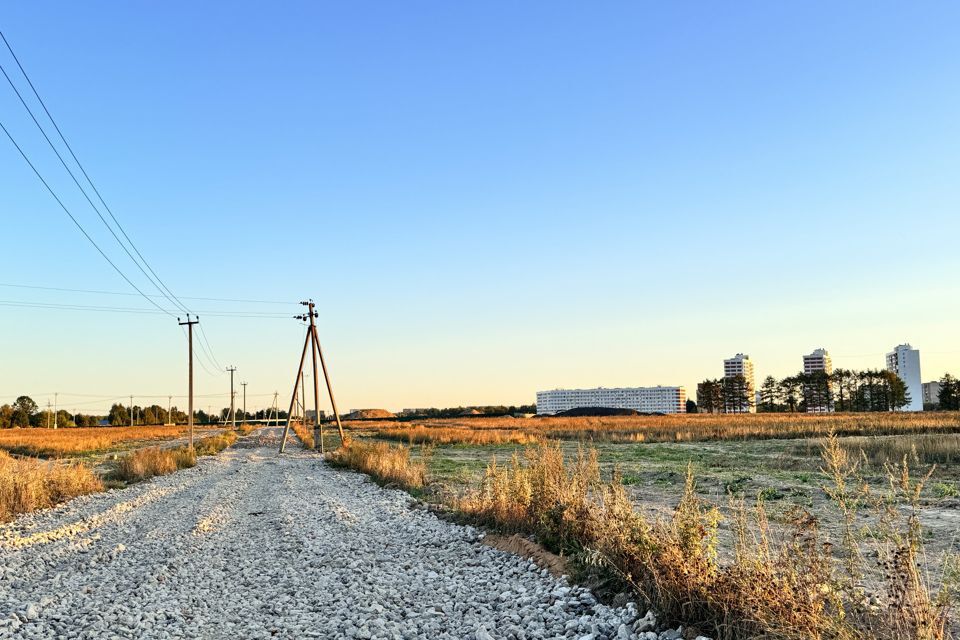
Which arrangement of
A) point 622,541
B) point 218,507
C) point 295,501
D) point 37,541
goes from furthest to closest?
point 295,501 → point 218,507 → point 37,541 → point 622,541

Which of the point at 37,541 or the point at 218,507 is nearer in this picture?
the point at 37,541

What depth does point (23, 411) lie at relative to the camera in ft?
443

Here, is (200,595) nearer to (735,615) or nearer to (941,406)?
(735,615)

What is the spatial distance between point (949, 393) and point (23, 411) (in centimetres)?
17569

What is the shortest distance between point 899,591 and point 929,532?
793 cm

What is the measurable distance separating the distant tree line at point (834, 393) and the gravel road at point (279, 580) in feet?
437

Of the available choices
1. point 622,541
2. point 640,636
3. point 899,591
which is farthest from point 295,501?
point 899,591

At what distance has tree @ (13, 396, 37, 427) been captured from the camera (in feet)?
438

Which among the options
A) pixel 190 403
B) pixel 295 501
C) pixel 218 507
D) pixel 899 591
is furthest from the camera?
pixel 190 403

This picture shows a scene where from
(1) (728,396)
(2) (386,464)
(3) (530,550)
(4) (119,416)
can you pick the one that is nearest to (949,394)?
(1) (728,396)

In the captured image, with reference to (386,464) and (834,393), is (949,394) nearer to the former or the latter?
(834,393)

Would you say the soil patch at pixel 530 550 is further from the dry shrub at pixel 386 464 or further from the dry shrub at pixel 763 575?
the dry shrub at pixel 386 464

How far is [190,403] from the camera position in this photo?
4281 centimetres

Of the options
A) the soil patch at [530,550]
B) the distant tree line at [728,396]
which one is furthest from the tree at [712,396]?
the soil patch at [530,550]
